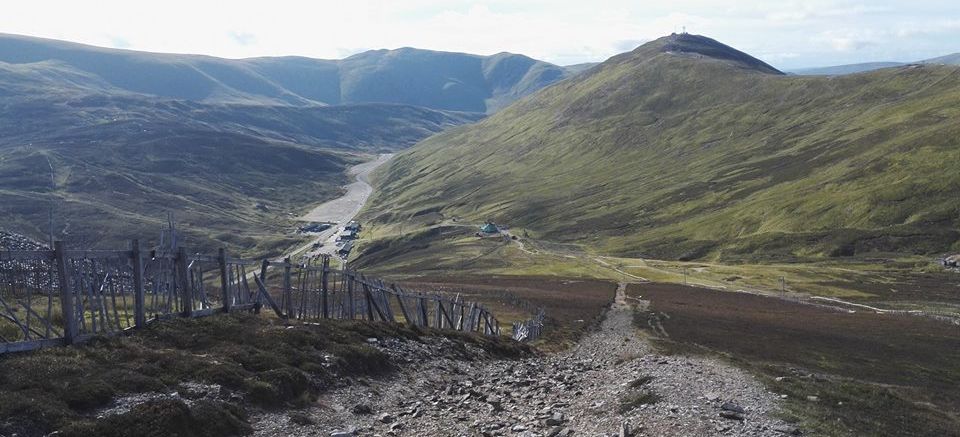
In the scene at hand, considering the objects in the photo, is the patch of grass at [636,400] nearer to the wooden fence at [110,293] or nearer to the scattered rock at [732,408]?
the scattered rock at [732,408]

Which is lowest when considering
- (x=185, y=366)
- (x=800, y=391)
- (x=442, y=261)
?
(x=442, y=261)

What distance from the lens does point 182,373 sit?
22.5 metres

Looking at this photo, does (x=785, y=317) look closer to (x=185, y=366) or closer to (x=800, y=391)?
(x=800, y=391)

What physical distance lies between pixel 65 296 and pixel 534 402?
1712 centimetres

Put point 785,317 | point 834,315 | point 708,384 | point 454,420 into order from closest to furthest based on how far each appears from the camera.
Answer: point 454,420
point 708,384
point 785,317
point 834,315

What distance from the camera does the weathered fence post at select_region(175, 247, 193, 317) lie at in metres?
29.9

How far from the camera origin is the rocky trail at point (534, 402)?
22.4m

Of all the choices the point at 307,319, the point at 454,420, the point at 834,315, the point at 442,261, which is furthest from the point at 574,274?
the point at 454,420

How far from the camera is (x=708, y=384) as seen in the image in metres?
29.8

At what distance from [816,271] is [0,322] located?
156 m

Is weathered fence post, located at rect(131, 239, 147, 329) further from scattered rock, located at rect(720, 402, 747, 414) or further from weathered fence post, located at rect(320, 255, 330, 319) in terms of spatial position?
scattered rock, located at rect(720, 402, 747, 414)

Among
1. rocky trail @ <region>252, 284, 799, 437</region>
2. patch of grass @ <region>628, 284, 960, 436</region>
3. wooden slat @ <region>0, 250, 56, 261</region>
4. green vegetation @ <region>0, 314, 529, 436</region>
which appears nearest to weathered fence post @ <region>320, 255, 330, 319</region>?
green vegetation @ <region>0, 314, 529, 436</region>

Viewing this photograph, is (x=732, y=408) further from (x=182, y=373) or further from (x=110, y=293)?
(x=110, y=293)

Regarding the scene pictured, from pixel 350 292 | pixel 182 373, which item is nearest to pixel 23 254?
pixel 182 373
